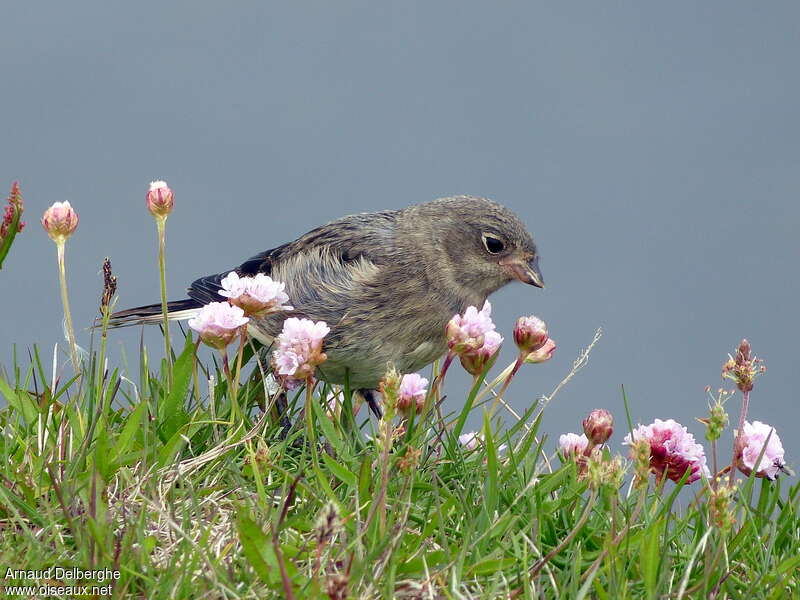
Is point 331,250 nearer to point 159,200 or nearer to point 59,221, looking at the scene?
point 159,200

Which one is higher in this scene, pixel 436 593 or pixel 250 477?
pixel 250 477

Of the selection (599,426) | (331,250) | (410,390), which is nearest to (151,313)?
(331,250)

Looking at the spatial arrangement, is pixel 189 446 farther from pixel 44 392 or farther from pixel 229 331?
pixel 44 392

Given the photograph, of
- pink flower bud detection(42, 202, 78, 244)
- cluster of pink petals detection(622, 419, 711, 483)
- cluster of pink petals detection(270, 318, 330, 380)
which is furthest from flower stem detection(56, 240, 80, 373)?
cluster of pink petals detection(622, 419, 711, 483)

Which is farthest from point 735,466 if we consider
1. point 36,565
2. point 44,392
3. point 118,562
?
point 44,392

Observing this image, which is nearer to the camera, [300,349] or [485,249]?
[300,349]

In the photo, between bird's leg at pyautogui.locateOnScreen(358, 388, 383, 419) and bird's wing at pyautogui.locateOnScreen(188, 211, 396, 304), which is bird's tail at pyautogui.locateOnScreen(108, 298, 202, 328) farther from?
bird's leg at pyautogui.locateOnScreen(358, 388, 383, 419)

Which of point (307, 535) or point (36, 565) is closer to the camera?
point (36, 565)
